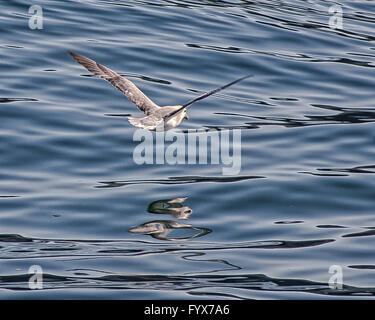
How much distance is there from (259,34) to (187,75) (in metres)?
2.92

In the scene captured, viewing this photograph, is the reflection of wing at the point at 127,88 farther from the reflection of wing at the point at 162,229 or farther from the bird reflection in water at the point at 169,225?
the reflection of wing at the point at 162,229

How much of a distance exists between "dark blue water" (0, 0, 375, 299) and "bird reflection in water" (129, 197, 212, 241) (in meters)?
0.02

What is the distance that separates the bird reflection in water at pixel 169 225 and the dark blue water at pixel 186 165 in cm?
2

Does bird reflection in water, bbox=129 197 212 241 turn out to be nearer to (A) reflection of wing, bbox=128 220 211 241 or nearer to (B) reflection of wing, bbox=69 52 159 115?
(A) reflection of wing, bbox=128 220 211 241

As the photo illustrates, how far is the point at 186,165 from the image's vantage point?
36.5 ft

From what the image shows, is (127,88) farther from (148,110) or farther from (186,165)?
(186,165)

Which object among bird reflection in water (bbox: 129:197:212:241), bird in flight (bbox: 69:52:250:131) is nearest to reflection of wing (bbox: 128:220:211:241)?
bird reflection in water (bbox: 129:197:212:241)

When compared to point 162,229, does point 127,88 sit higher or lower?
higher

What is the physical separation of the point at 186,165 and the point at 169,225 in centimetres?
173

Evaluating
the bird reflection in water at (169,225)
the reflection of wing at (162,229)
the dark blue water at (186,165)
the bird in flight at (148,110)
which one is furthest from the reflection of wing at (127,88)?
the reflection of wing at (162,229)

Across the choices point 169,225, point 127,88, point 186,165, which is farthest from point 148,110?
point 169,225

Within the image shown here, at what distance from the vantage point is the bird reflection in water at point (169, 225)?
9.27 m

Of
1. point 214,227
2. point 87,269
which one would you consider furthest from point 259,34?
point 87,269

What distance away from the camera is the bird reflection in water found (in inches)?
365
